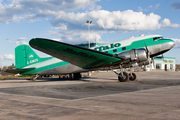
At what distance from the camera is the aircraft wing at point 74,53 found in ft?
42.1

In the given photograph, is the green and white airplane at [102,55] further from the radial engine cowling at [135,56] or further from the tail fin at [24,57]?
the tail fin at [24,57]

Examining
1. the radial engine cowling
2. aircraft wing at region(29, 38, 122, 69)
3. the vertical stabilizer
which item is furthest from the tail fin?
the radial engine cowling

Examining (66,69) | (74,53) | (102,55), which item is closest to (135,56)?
(102,55)

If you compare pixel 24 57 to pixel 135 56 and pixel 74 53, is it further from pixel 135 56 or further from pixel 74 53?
pixel 135 56

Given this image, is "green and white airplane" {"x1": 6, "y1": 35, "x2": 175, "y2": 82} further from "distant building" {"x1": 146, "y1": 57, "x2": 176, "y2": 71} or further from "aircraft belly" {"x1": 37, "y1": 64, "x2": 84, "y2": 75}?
"distant building" {"x1": 146, "y1": 57, "x2": 176, "y2": 71}

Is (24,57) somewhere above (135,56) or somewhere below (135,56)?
above

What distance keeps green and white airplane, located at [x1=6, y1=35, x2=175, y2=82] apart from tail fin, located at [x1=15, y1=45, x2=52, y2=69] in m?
0.80

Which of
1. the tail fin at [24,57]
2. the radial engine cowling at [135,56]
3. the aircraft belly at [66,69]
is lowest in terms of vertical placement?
the aircraft belly at [66,69]

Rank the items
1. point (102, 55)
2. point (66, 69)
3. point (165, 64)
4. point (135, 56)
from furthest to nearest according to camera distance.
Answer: point (165, 64)
point (66, 69)
point (135, 56)
point (102, 55)

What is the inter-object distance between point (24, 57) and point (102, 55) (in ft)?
39.3

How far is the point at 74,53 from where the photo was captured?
14539 millimetres

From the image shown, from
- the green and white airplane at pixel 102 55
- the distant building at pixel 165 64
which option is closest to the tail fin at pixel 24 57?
the green and white airplane at pixel 102 55

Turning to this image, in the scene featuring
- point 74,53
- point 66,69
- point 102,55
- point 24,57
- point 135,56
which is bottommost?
point 66,69

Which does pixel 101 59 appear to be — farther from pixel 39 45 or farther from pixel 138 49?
pixel 39 45
